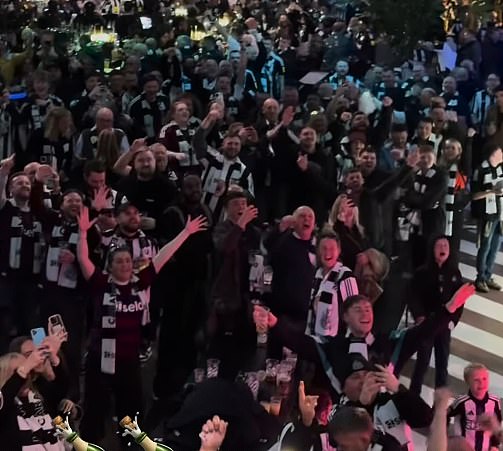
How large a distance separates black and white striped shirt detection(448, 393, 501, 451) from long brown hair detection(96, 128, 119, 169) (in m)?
4.36

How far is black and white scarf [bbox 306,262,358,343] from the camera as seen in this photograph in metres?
7.31

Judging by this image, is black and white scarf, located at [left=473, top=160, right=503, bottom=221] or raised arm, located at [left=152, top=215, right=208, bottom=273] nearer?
raised arm, located at [left=152, top=215, right=208, bottom=273]

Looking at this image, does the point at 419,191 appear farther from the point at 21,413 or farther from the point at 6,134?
the point at 21,413

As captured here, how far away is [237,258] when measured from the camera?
25.7 feet

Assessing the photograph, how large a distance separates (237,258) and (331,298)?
2.91ft

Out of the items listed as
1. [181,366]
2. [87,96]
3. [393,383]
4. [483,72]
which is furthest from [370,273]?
[483,72]

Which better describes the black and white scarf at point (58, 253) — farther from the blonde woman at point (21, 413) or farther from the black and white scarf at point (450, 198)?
the black and white scarf at point (450, 198)

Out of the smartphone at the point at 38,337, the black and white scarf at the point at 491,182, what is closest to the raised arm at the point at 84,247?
the smartphone at the point at 38,337

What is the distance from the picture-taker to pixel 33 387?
5.94m

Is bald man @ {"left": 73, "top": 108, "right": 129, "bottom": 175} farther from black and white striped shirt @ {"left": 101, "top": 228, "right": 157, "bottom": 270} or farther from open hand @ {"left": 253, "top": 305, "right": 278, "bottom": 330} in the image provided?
open hand @ {"left": 253, "top": 305, "right": 278, "bottom": 330}

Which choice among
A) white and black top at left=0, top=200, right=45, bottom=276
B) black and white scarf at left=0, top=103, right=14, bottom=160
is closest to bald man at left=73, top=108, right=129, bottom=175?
black and white scarf at left=0, top=103, right=14, bottom=160

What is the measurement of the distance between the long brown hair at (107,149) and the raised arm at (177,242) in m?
1.84

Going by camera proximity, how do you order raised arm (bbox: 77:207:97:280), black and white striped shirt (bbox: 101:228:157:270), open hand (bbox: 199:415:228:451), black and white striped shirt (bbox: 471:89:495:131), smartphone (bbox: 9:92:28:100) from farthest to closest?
black and white striped shirt (bbox: 471:89:495:131), smartphone (bbox: 9:92:28:100), black and white striped shirt (bbox: 101:228:157:270), raised arm (bbox: 77:207:97:280), open hand (bbox: 199:415:228:451)

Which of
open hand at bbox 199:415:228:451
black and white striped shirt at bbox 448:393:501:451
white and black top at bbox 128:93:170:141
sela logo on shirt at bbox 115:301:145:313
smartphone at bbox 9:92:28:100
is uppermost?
smartphone at bbox 9:92:28:100
